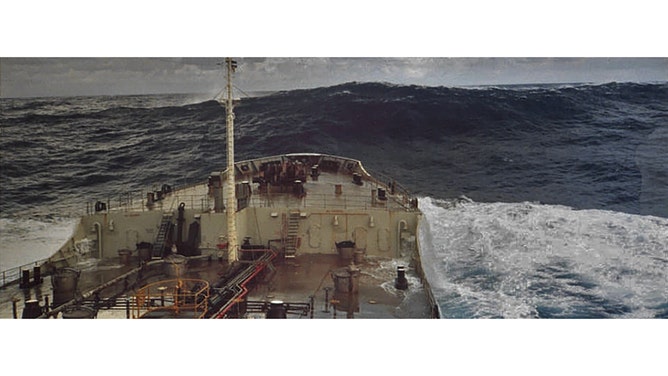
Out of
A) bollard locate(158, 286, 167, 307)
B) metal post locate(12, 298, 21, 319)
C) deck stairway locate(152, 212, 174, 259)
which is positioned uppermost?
deck stairway locate(152, 212, 174, 259)

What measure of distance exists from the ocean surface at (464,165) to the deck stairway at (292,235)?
924 millimetres

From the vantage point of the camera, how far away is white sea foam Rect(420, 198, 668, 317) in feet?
21.2

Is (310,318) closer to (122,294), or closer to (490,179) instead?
(122,294)

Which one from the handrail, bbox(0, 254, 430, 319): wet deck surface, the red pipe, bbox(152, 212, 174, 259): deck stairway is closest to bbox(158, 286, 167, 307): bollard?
the handrail

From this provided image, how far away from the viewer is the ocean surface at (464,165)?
21.6 feet

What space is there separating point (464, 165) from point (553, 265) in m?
1.59

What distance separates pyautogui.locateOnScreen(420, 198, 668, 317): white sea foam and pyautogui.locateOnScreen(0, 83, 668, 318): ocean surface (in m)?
0.01

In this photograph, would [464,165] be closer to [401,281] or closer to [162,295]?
[401,281]

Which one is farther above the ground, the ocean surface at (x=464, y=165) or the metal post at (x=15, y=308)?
the ocean surface at (x=464, y=165)

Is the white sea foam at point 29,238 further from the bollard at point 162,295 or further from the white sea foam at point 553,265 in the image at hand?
the white sea foam at point 553,265

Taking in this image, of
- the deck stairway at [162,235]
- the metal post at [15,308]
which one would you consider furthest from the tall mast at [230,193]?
the metal post at [15,308]

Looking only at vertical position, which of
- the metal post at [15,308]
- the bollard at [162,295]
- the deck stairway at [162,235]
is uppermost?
the deck stairway at [162,235]

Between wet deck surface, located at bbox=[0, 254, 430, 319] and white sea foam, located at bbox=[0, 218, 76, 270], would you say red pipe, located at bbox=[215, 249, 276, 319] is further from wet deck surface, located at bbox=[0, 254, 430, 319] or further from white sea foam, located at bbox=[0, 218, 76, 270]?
white sea foam, located at bbox=[0, 218, 76, 270]

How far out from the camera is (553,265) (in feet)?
22.0
